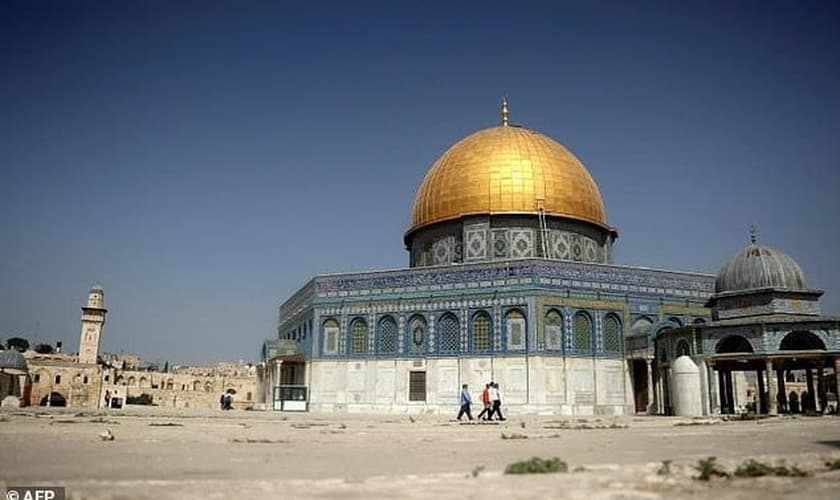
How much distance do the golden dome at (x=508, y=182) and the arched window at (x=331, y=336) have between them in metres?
7.14

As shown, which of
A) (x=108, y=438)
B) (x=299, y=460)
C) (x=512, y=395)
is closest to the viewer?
(x=299, y=460)

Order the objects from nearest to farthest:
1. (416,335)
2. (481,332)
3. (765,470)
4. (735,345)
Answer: (765,470) → (735,345) → (481,332) → (416,335)

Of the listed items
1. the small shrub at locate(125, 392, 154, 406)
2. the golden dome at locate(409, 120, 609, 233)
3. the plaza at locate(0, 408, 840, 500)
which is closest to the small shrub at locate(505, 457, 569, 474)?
the plaza at locate(0, 408, 840, 500)

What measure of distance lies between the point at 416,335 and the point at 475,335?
8.76 feet

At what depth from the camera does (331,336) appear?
106 feet

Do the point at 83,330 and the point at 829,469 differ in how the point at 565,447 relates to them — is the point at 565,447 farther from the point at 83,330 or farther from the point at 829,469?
the point at 83,330

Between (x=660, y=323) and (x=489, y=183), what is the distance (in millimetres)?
10119

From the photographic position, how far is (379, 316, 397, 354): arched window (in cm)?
3105

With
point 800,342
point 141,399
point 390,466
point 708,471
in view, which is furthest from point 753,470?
point 141,399

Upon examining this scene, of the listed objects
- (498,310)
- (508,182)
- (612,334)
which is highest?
(508,182)

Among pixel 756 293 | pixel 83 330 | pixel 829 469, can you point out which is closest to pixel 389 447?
pixel 829 469

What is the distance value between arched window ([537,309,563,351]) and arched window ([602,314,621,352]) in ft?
6.87

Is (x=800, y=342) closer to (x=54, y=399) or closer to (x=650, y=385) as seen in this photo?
(x=650, y=385)

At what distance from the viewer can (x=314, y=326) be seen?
32656 millimetres
